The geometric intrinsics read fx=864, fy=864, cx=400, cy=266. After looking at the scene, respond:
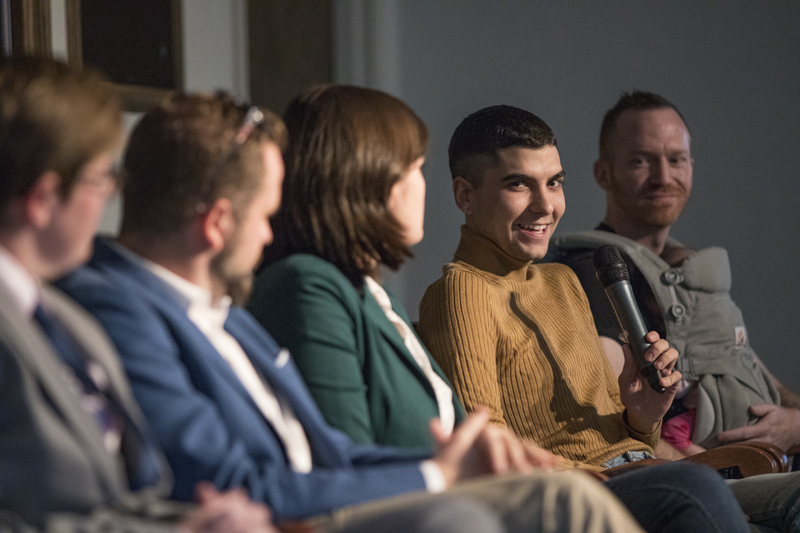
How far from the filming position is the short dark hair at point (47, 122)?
0.78 metres

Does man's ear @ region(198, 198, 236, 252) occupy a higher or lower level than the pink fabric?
higher

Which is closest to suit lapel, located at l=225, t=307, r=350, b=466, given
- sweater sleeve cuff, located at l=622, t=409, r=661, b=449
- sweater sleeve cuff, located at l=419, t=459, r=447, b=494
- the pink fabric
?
sweater sleeve cuff, located at l=419, t=459, r=447, b=494

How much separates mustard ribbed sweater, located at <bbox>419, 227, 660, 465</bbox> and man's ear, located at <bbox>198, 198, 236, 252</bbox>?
2.23 ft

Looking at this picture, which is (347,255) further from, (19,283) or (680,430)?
(680,430)

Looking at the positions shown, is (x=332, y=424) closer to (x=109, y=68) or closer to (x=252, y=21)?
(x=109, y=68)

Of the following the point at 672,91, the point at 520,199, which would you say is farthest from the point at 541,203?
the point at 672,91

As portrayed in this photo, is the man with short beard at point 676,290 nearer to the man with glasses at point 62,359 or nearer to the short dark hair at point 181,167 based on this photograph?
the short dark hair at point 181,167

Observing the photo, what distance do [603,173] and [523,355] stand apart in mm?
942

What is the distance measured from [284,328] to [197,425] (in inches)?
13.7

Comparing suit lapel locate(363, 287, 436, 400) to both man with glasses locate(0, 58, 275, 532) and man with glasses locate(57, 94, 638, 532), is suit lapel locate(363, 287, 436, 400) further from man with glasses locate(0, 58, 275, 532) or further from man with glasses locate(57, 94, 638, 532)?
man with glasses locate(0, 58, 275, 532)

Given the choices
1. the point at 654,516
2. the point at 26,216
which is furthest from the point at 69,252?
the point at 654,516

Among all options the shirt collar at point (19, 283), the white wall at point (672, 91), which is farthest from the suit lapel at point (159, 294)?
the white wall at point (672, 91)

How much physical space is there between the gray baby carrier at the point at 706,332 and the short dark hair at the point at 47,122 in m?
1.45

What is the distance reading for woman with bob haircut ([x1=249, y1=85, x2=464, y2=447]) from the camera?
1.18 meters
